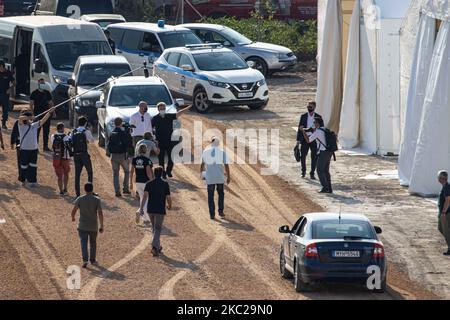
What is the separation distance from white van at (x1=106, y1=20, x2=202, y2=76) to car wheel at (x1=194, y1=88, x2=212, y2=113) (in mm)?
3607

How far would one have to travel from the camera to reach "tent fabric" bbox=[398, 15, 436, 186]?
24891 mm

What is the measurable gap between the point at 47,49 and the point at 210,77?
4.58m

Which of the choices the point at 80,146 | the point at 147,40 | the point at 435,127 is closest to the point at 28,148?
the point at 80,146

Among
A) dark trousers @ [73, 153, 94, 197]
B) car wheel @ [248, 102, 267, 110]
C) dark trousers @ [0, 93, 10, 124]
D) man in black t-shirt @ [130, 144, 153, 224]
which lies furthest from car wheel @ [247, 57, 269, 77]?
man in black t-shirt @ [130, 144, 153, 224]

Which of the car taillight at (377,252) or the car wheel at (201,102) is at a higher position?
the car taillight at (377,252)

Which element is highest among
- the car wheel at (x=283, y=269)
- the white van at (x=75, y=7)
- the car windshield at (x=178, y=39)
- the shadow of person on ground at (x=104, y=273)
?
the white van at (x=75, y=7)

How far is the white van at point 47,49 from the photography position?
1328 inches

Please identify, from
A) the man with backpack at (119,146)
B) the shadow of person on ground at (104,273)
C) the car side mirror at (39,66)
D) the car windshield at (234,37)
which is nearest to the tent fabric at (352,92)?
the man with backpack at (119,146)

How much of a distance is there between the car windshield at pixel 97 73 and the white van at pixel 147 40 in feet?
16.4

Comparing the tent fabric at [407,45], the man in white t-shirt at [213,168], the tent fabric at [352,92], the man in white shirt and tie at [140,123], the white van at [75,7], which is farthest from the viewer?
the white van at [75,7]

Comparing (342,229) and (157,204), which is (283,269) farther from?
(157,204)

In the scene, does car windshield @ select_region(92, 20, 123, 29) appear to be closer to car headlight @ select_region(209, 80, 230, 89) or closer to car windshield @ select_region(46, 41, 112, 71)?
car windshield @ select_region(46, 41, 112, 71)

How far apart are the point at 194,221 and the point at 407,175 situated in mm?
5430

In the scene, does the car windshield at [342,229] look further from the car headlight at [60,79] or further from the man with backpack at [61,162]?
the car headlight at [60,79]
